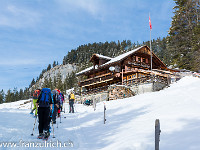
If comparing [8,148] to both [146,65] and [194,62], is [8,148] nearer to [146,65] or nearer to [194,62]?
[194,62]

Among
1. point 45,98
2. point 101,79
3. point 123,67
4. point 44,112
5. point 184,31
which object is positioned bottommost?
point 44,112

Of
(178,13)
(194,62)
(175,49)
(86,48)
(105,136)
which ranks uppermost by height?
(86,48)

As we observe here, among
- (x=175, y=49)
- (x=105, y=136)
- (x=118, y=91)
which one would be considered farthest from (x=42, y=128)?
(x=175, y=49)

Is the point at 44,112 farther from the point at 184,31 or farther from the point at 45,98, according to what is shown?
the point at 184,31

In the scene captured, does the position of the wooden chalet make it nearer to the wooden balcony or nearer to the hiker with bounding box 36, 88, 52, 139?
the wooden balcony

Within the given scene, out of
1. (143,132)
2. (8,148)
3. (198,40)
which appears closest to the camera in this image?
(8,148)

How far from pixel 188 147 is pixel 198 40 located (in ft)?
85.2

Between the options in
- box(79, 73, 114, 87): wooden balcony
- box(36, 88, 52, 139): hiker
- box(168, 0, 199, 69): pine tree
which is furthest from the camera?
box(79, 73, 114, 87): wooden balcony

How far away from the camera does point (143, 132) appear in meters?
5.90

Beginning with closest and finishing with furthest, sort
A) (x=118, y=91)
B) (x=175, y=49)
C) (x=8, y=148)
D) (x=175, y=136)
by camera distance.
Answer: (x=8, y=148) < (x=175, y=136) < (x=118, y=91) < (x=175, y=49)

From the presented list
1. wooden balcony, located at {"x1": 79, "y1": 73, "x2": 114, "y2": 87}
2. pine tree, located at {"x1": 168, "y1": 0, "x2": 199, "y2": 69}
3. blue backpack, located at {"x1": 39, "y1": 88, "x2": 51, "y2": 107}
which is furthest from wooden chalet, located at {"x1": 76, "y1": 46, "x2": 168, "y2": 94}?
blue backpack, located at {"x1": 39, "y1": 88, "x2": 51, "y2": 107}

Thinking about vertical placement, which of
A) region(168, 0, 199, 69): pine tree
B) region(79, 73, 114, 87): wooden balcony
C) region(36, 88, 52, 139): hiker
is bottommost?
region(36, 88, 52, 139): hiker

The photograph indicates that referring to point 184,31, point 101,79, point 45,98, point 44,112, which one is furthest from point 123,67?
point 44,112

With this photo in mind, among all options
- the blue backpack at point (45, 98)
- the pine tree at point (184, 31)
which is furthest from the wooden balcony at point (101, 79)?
the blue backpack at point (45, 98)
